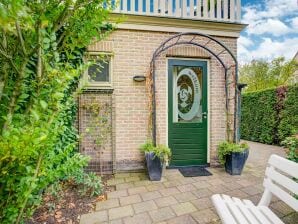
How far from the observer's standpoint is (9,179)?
1559mm

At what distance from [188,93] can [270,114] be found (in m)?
4.66

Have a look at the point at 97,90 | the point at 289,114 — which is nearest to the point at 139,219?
the point at 97,90

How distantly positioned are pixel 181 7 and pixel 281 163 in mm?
3692

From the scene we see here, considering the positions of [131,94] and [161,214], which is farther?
[131,94]

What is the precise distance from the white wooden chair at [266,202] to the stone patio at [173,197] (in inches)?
27.8

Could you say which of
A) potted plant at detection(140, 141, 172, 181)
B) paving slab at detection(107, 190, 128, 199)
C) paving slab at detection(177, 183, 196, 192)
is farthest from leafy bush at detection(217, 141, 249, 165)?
paving slab at detection(107, 190, 128, 199)

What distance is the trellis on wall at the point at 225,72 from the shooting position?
159 inches

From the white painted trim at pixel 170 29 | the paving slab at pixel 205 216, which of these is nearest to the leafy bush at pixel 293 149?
the paving slab at pixel 205 216

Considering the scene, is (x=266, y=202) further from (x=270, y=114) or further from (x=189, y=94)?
(x=270, y=114)

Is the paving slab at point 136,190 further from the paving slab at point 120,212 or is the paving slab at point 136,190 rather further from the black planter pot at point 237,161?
the black planter pot at point 237,161

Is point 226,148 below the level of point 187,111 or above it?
below

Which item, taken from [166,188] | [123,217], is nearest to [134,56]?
[166,188]

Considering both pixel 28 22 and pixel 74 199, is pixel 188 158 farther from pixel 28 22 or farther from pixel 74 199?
pixel 28 22

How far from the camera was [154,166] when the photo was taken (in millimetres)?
3629
